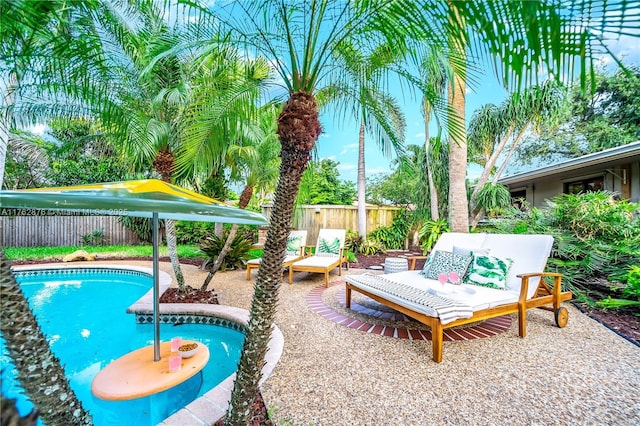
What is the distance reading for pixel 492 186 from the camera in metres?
9.82

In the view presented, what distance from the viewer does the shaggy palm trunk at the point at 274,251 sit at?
6.47 ft

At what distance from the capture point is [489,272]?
4441 mm

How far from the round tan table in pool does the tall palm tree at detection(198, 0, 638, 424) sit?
1006 millimetres

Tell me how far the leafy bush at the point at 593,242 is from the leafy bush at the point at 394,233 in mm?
5927

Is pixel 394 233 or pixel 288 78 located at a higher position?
pixel 288 78

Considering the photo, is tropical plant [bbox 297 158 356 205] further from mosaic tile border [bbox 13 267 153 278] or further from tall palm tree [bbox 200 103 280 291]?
mosaic tile border [bbox 13 267 153 278]

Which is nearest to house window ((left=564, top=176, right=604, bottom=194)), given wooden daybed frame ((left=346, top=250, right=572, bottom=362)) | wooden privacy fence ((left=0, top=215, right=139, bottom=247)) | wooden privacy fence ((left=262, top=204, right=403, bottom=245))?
wooden daybed frame ((left=346, top=250, right=572, bottom=362))

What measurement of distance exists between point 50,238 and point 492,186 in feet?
58.7

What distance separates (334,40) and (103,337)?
17.3ft

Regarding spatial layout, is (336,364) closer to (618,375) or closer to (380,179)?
(618,375)

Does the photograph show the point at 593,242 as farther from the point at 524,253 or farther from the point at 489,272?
the point at 489,272

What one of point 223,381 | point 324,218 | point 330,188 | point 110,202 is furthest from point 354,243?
point 110,202

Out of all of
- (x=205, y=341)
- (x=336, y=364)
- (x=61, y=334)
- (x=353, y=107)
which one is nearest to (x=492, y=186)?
(x=353, y=107)

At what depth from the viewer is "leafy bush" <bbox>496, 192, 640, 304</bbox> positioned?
5.10 m
